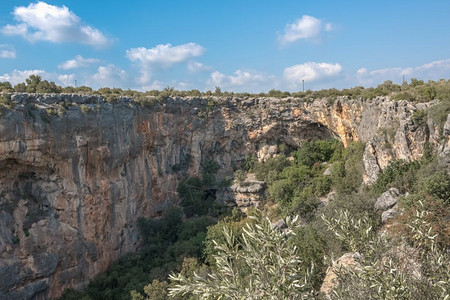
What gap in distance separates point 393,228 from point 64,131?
16727 mm

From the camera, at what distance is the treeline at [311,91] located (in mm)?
18388

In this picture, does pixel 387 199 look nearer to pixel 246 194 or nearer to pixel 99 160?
pixel 246 194

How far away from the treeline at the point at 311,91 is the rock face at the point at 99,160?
915 millimetres

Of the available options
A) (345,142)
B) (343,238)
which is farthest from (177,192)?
(343,238)

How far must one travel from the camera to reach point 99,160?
71.0ft

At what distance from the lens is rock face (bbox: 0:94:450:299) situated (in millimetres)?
17750

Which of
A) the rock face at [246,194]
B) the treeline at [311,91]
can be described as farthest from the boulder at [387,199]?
the rock face at [246,194]

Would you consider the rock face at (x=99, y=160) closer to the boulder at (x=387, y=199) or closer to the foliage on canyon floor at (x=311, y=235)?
the foliage on canyon floor at (x=311, y=235)

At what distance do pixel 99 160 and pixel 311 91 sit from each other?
19.0 m

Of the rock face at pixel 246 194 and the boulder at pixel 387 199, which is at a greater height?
the boulder at pixel 387 199

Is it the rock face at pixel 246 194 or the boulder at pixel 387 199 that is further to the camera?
the rock face at pixel 246 194

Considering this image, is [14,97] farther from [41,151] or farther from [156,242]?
[156,242]

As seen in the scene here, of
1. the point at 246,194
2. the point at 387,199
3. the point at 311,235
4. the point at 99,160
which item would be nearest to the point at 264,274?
the point at 311,235

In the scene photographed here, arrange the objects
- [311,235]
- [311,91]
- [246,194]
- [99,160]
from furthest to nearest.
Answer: [311,91], [246,194], [99,160], [311,235]
